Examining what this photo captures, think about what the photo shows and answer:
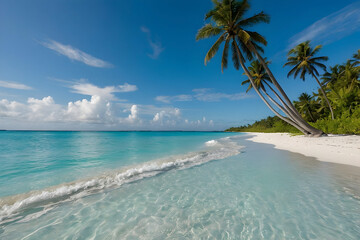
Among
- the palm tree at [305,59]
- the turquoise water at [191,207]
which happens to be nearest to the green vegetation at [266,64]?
the palm tree at [305,59]

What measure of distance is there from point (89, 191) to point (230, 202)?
3735 mm

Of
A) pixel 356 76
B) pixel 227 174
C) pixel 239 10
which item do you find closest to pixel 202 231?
pixel 227 174

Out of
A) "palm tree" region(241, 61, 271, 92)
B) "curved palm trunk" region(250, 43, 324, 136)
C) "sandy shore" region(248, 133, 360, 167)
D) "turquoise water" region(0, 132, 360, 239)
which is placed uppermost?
"palm tree" region(241, 61, 271, 92)

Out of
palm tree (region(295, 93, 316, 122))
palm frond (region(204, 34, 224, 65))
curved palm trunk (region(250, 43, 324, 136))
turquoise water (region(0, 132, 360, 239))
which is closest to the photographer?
turquoise water (region(0, 132, 360, 239))

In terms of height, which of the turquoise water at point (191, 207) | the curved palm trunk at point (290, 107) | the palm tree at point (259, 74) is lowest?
the turquoise water at point (191, 207)

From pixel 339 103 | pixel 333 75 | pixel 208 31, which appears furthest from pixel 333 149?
pixel 333 75

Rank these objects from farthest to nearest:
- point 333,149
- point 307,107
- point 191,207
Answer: point 307,107
point 333,149
point 191,207

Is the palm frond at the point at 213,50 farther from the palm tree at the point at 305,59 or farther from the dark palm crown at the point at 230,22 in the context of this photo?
the palm tree at the point at 305,59

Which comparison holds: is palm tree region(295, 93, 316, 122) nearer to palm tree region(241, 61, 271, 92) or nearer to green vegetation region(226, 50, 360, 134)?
green vegetation region(226, 50, 360, 134)

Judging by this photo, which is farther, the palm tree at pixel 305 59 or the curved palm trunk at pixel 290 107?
the palm tree at pixel 305 59

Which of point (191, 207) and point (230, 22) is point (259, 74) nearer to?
point (230, 22)

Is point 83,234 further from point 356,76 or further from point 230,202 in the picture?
point 356,76

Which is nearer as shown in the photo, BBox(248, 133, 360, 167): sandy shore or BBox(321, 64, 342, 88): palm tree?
BBox(248, 133, 360, 167): sandy shore

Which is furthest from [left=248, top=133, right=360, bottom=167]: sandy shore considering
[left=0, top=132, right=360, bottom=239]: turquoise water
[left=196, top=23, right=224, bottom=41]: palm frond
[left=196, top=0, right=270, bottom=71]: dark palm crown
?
[left=196, top=23, right=224, bottom=41]: palm frond
